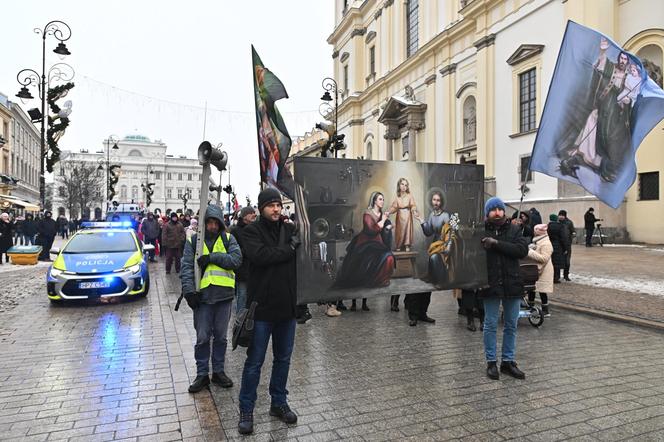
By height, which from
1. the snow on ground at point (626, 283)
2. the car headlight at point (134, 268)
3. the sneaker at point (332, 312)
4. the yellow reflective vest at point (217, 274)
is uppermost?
the yellow reflective vest at point (217, 274)

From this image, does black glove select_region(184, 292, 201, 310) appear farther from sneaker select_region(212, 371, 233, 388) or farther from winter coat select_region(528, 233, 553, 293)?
winter coat select_region(528, 233, 553, 293)

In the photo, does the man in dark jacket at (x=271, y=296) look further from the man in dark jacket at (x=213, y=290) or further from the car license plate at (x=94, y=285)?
the car license plate at (x=94, y=285)

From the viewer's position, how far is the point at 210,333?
5.00 m

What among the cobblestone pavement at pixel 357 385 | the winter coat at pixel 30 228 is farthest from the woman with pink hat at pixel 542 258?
the winter coat at pixel 30 228

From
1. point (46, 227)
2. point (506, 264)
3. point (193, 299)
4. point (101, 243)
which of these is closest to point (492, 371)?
point (506, 264)

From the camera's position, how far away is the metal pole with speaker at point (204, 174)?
4.61 metres

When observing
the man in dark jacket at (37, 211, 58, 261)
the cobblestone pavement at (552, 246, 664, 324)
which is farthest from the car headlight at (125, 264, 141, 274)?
the man in dark jacket at (37, 211, 58, 261)

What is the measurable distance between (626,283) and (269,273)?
10.4 m

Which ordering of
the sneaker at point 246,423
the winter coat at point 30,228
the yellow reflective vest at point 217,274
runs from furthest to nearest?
1. the winter coat at point 30,228
2. the yellow reflective vest at point 217,274
3. the sneaker at point 246,423

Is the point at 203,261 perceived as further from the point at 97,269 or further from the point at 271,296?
the point at 97,269

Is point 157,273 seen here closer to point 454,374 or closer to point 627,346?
point 454,374

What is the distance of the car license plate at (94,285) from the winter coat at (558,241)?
971 cm

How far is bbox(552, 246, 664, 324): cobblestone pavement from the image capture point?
8555mm

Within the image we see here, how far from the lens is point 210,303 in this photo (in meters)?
4.88
